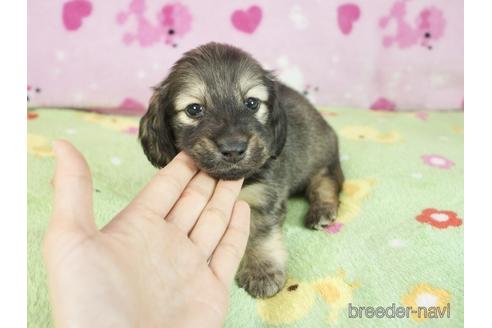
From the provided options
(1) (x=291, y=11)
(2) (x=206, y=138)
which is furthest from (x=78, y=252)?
(1) (x=291, y=11)

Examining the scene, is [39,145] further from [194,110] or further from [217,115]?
[217,115]

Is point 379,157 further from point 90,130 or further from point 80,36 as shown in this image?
point 80,36

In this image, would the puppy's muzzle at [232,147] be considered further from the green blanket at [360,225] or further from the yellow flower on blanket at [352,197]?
the yellow flower on blanket at [352,197]

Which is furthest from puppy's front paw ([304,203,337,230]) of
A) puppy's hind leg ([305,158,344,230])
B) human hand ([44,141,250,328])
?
human hand ([44,141,250,328])

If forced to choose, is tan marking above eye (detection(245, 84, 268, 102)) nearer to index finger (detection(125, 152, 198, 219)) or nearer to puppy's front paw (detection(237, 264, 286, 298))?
index finger (detection(125, 152, 198, 219))

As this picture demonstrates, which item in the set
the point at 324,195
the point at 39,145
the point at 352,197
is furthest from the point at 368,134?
the point at 39,145

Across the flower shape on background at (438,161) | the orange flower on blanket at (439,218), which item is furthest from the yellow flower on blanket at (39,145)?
the flower shape on background at (438,161)
